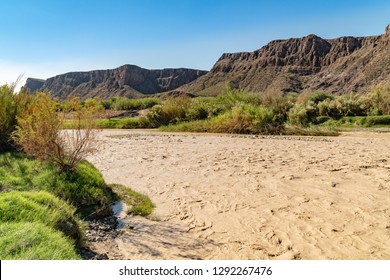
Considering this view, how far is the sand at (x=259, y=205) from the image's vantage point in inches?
183

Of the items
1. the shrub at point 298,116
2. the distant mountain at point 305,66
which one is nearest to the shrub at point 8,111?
the shrub at point 298,116

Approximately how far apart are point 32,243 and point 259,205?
13.4 ft

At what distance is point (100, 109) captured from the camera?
25.5 ft

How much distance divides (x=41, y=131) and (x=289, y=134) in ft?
48.3

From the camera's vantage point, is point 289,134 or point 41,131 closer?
point 41,131

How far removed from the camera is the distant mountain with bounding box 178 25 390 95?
67.1 metres

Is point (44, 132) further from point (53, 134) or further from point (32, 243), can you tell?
point (32, 243)

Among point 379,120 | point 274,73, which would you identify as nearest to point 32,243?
point 379,120

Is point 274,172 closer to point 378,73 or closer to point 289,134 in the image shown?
point 289,134

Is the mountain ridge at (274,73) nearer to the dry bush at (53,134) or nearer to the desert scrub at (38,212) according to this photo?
the dry bush at (53,134)

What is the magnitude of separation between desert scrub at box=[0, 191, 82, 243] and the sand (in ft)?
1.96

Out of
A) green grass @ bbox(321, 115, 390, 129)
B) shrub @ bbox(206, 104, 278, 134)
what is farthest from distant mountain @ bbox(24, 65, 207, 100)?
green grass @ bbox(321, 115, 390, 129)

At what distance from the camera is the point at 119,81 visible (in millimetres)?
116562
